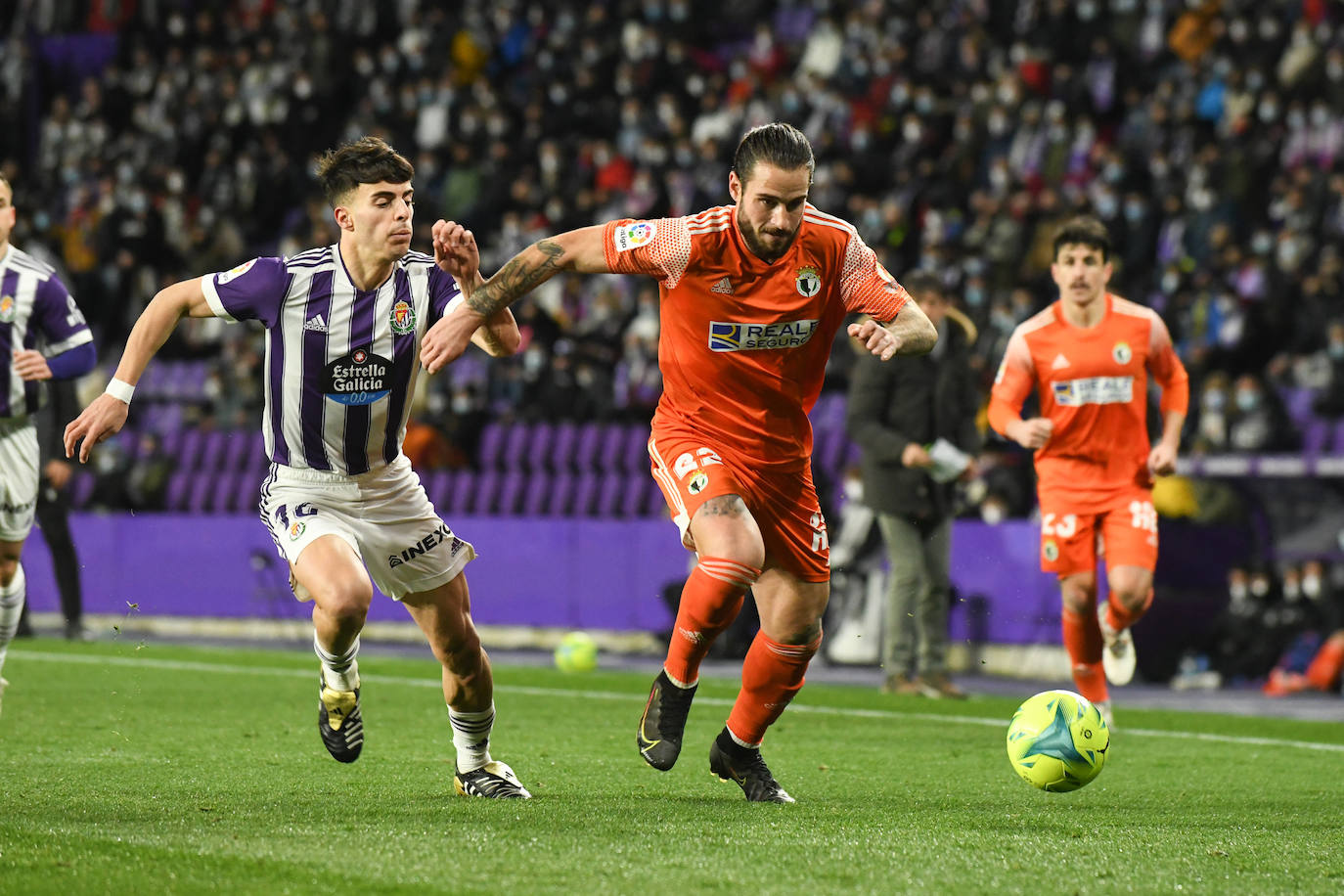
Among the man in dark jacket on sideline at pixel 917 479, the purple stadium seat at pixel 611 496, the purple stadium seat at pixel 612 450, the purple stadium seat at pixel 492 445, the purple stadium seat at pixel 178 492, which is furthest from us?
the purple stadium seat at pixel 178 492

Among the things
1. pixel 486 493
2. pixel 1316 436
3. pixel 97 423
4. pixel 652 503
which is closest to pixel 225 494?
pixel 486 493

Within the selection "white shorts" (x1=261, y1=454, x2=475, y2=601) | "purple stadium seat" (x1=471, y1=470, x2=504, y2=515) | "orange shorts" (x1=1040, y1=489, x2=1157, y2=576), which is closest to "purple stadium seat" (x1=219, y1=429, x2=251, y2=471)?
"purple stadium seat" (x1=471, y1=470, x2=504, y2=515)

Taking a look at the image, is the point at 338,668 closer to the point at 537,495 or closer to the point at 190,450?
the point at 537,495

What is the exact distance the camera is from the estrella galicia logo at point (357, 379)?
20.1 ft

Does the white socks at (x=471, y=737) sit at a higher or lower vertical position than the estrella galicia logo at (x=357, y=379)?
lower

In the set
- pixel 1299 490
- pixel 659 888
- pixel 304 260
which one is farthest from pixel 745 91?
pixel 659 888

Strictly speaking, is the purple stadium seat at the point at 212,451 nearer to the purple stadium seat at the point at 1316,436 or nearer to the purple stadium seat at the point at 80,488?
the purple stadium seat at the point at 80,488

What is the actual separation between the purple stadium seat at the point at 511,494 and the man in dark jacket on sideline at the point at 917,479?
20.4 feet

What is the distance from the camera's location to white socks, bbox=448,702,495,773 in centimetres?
621

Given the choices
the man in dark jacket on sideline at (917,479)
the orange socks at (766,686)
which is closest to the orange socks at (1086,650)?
the man in dark jacket on sideline at (917,479)

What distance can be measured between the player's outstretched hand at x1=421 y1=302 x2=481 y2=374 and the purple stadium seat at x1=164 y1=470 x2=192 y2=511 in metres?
14.4

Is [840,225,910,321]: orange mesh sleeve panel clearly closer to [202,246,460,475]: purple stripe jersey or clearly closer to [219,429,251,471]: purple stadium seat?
[202,246,460,475]: purple stripe jersey

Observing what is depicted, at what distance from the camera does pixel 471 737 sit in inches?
245

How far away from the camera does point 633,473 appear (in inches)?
659
